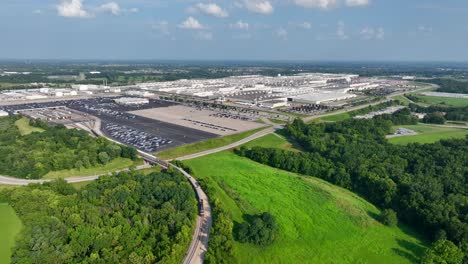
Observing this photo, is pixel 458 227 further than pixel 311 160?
No

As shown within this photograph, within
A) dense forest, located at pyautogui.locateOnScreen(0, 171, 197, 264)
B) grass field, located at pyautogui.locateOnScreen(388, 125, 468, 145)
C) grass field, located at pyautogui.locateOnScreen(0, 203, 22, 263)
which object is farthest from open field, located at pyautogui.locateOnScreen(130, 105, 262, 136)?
grass field, located at pyautogui.locateOnScreen(0, 203, 22, 263)

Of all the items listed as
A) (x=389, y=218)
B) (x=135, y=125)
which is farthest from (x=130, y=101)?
(x=389, y=218)

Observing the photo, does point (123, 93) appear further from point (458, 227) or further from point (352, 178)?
point (458, 227)

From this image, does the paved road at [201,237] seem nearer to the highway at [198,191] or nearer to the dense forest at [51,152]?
the highway at [198,191]

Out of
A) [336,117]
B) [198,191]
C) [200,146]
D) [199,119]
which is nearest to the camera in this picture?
[198,191]

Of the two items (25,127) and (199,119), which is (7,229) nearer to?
(25,127)

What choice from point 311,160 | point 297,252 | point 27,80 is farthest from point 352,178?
point 27,80
